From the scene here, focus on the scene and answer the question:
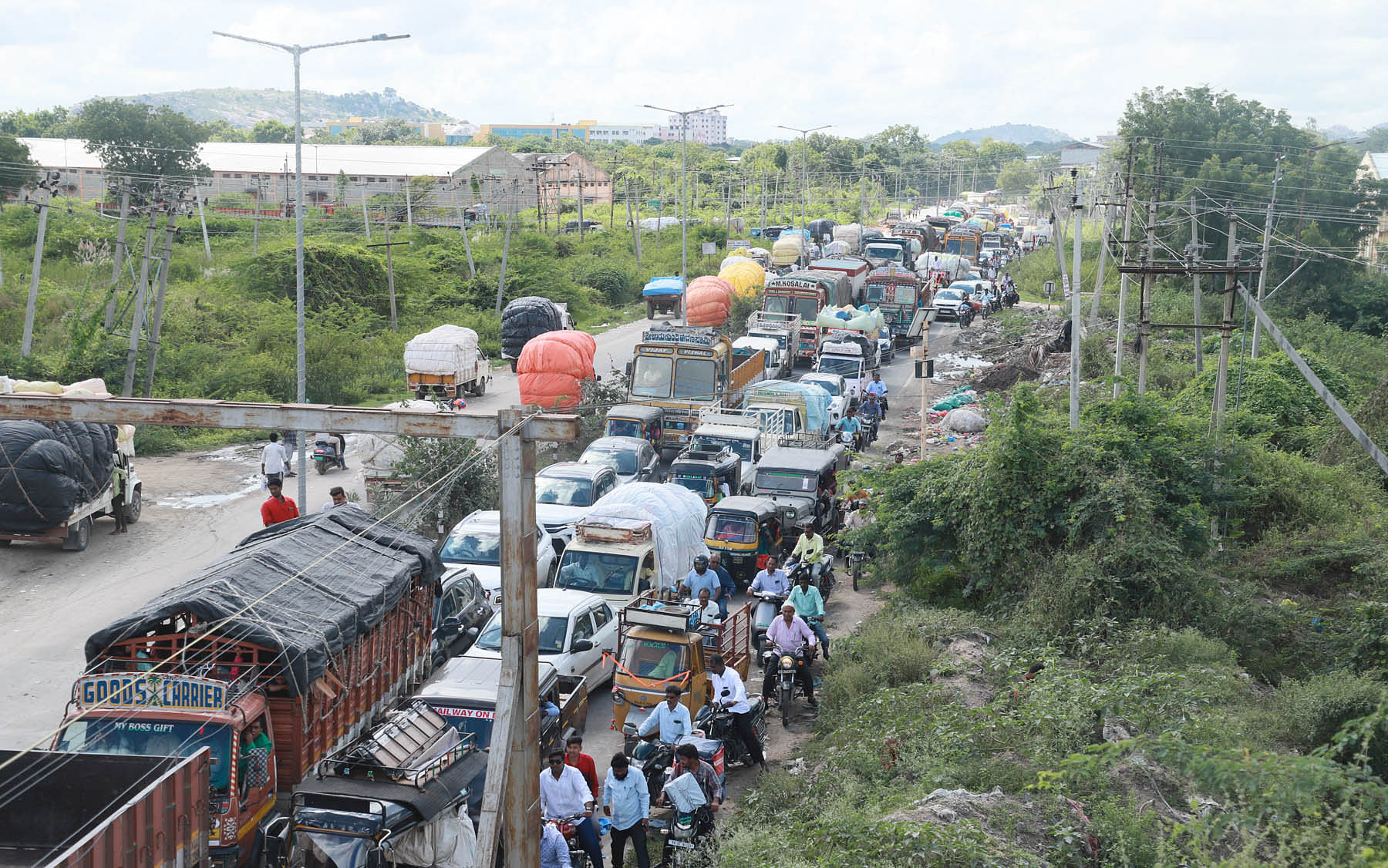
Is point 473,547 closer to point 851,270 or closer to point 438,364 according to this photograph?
point 438,364

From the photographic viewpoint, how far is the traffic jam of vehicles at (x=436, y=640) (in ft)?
30.3

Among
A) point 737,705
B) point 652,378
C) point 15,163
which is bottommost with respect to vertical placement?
point 737,705

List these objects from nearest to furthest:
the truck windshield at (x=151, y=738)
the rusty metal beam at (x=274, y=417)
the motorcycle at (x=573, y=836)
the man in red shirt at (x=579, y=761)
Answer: the rusty metal beam at (x=274, y=417), the truck windshield at (x=151, y=738), the motorcycle at (x=573, y=836), the man in red shirt at (x=579, y=761)

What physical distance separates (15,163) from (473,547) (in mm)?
54295

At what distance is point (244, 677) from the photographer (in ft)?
33.2

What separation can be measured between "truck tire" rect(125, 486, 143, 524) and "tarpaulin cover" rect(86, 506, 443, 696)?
387 inches

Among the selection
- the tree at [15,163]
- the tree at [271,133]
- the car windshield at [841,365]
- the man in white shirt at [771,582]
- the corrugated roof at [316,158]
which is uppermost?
the tree at [271,133]

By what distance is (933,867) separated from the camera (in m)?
8.41

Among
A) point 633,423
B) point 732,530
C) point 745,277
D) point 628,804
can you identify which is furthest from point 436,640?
point 745,277

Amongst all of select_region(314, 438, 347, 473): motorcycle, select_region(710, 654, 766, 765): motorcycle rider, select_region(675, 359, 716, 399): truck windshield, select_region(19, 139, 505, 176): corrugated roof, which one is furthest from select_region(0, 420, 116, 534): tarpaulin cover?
select_region(19, 139, 505, 176): corrugated roof

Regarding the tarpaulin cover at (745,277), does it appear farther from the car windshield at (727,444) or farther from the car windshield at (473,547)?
the car windshield at (473,547)

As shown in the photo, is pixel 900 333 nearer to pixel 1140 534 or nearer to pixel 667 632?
pixel 1140 534

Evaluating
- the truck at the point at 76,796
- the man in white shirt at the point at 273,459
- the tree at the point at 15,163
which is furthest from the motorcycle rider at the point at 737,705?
the tree at the point at 15,163

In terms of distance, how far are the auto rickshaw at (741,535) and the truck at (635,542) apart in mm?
481
